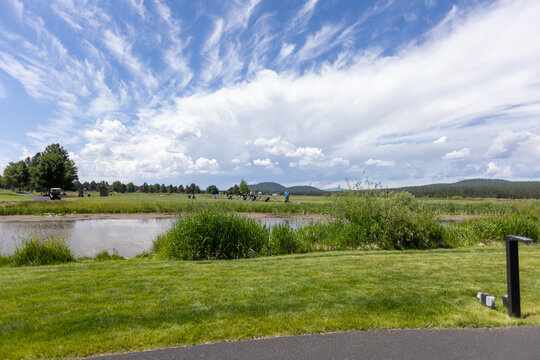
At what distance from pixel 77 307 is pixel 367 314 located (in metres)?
4.51

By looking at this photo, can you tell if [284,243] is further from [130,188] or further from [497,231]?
[130,188]

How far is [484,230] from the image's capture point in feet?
49.5

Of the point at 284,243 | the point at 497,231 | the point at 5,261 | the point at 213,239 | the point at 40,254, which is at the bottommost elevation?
the point at 5,261

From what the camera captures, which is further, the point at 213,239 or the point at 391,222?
the point at 391,222

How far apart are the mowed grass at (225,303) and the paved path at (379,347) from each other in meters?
0.21

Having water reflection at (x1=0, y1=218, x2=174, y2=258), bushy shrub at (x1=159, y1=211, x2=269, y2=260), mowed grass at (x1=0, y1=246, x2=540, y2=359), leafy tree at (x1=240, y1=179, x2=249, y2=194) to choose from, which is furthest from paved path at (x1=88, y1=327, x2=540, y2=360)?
leafy tree at (x1=240, y1=179, x2=249, y2=194)

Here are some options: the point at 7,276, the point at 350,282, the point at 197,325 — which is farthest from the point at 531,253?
the point at 7,276

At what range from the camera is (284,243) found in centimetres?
1180

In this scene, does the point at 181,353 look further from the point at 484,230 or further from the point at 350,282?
the point at 484,230

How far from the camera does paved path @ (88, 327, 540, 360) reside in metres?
3.48

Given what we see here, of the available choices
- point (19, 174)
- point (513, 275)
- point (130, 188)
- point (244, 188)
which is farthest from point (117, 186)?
point (513, 275)

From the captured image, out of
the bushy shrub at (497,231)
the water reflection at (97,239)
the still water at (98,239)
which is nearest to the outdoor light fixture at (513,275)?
the still water at (98,239)

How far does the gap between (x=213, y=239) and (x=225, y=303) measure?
18.4 feet

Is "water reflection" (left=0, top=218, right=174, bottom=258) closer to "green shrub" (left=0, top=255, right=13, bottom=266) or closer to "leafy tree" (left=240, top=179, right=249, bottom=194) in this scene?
"green shrub" (left=0, top=255, right=13, bottom=266)
